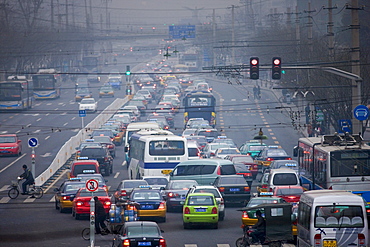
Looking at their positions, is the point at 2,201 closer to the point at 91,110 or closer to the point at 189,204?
the point at 189,204

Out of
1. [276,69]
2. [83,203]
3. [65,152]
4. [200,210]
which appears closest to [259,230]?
[200,210]

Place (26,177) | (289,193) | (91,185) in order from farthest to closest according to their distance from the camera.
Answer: (26,177)
(289,193)
(91,185)

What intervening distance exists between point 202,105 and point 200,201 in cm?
4786

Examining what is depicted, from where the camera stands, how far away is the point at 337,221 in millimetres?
21859

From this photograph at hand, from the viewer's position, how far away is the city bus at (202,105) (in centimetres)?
7681

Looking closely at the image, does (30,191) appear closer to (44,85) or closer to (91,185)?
Answer: (91,185)

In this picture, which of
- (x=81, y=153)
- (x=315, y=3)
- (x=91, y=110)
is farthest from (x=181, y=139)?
(x=315, y=3)

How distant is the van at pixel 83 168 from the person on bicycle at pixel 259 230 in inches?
810

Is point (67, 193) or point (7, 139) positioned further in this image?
point (7, 139)

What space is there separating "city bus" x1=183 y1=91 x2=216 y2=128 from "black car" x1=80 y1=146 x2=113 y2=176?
2639cm

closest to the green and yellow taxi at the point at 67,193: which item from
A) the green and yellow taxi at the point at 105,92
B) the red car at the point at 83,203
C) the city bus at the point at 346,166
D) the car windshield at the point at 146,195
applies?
the red car at the point at 83,203

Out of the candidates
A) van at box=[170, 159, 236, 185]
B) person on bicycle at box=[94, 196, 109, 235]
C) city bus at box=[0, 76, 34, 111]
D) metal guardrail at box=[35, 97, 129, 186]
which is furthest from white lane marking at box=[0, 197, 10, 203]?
city bus at box=[0, 76, 34, 111]

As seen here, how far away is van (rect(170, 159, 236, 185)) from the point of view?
134ft

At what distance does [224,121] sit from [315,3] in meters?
88.3
